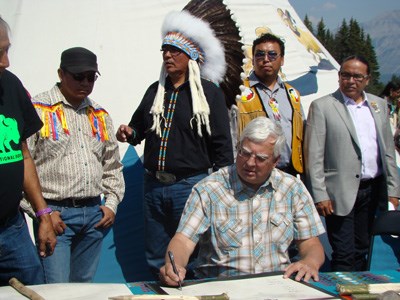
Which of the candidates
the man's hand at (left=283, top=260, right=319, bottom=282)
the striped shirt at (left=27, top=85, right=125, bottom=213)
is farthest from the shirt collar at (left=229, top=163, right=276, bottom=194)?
the striped shirt at (left=27, top=85, right=125, bottom=213)

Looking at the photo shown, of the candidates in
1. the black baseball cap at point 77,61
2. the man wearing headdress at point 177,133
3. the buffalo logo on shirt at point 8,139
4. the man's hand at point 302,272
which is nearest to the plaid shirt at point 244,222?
the man's hand at point 302,272

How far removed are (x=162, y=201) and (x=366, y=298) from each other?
4.38 feet

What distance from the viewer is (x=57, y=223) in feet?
7.80

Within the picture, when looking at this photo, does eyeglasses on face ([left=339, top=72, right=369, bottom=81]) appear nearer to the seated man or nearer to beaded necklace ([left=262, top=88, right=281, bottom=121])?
beaded necklace ([left=262, top=88, right=281, bottom=121])

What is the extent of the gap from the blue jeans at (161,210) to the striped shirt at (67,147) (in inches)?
11.3

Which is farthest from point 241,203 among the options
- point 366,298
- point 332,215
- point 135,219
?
point 135,219

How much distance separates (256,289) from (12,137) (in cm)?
105

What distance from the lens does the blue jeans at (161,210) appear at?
2.78 m

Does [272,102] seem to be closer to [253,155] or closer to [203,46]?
[203,46]

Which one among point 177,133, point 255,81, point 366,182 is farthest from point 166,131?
point 366,182

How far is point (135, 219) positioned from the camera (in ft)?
11.4

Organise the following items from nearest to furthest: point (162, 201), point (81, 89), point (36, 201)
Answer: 1. point (36, 201)
2. point (81, 89)
3. point (162, 201)

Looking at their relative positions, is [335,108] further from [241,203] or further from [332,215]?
[241,203]

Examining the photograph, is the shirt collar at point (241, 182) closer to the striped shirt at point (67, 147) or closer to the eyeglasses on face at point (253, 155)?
the eyeglasses on face at point (253, 155)
